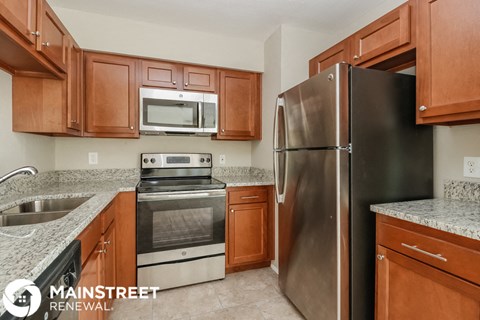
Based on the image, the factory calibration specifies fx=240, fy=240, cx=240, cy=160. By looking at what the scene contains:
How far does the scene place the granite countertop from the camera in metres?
0.95

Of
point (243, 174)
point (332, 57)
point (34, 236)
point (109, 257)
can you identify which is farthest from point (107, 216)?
point (332, 57)

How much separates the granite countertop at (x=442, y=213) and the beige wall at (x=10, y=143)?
2.31 meters

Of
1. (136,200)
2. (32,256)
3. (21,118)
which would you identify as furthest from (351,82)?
(21,118)

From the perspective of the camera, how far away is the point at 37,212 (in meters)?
1.29

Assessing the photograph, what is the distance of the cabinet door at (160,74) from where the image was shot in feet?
7.77

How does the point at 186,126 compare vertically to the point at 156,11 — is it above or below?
below

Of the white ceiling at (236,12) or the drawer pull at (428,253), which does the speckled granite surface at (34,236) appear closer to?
the drawer pull at (428,253)

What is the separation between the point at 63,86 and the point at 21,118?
0.35 m

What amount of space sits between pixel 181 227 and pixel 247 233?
0.67 meters

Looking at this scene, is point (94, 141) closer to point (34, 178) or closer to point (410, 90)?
point (34, 178)

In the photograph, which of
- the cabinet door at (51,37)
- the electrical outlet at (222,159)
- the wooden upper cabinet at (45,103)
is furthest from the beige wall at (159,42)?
the electrical outlet at (222,159)

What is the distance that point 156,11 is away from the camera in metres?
2.16

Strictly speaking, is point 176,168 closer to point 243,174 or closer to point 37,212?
point 243,174
